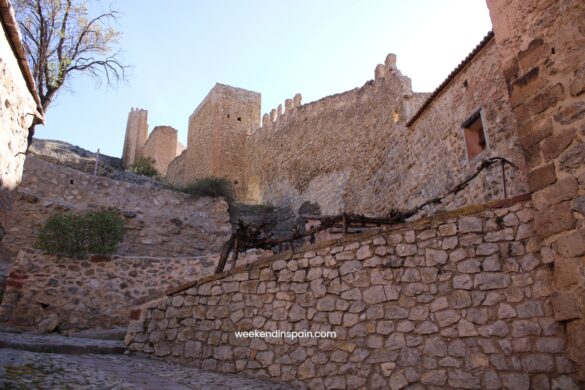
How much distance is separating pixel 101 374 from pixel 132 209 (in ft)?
29.5

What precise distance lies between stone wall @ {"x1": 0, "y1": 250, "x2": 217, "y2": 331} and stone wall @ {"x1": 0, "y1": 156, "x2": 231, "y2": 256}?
125 inches

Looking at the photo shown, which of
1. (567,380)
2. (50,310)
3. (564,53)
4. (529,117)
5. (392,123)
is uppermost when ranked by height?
(392,123)

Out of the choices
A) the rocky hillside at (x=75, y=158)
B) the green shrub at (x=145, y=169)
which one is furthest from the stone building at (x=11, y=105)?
the green shrub at (x=145, y=169)

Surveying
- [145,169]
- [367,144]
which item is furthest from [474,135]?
[145,169]

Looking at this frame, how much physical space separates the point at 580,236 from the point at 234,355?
4.38m

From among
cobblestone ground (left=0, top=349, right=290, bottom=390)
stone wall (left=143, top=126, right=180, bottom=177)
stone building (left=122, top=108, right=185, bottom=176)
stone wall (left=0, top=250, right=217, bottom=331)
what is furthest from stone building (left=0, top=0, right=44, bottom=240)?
stone wall (left=143, top=126, right=180, bottom=177)

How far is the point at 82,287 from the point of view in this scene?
8750 millimetres

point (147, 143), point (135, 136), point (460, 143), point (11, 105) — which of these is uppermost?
point (135, 136)

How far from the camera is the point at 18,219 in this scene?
38.7ft

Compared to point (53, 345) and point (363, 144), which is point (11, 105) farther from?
point (363, 144)

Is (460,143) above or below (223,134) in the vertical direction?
below

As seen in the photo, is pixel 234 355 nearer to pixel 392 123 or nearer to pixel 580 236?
pixel 580 236

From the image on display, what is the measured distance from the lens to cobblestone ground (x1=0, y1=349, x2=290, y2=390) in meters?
4.45

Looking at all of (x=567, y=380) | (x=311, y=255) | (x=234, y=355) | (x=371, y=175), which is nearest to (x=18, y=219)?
(x=234, y=355)
